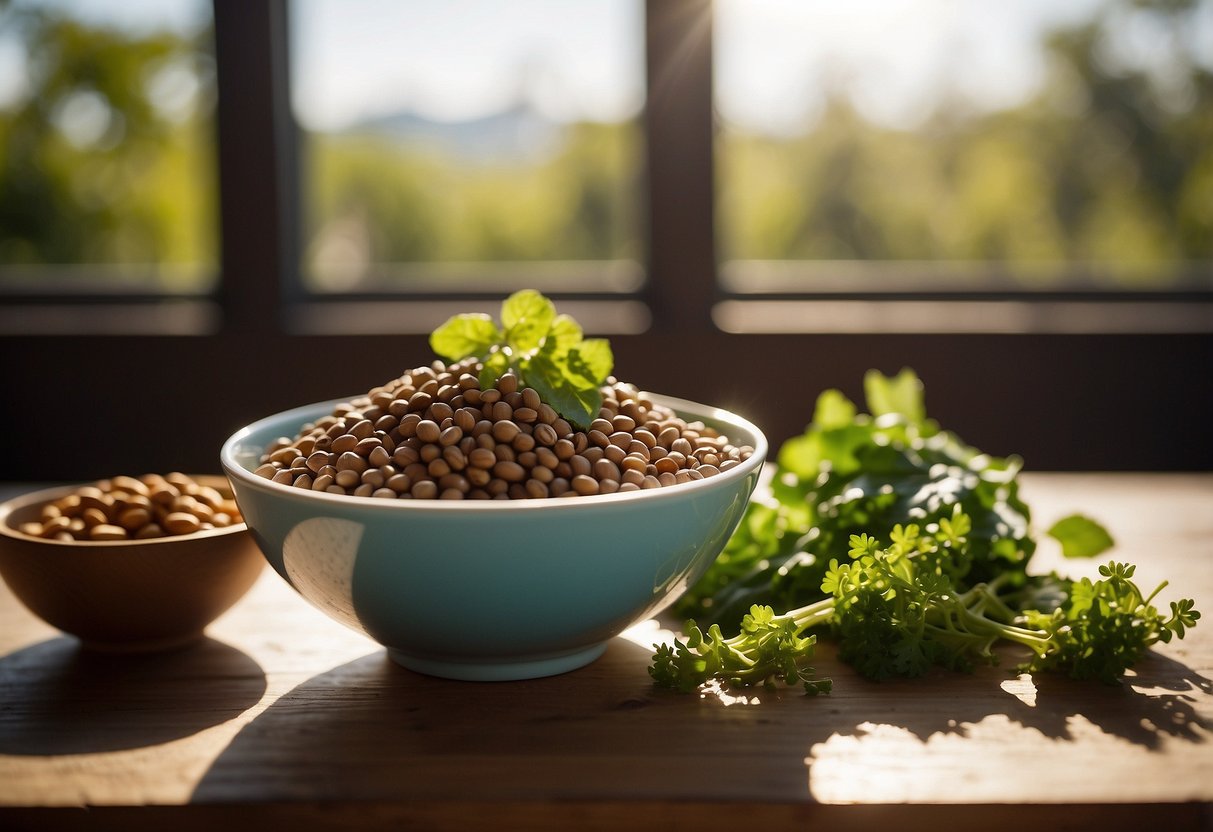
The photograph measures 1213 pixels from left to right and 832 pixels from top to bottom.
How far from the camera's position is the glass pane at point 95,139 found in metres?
4.12

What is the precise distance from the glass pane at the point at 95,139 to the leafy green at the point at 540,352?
2905 millimetres

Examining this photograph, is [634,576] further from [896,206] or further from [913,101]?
[896,206]

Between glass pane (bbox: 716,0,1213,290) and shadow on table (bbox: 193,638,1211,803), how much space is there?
5116 mm

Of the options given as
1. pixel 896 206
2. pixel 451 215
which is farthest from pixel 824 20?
pixel 451 215

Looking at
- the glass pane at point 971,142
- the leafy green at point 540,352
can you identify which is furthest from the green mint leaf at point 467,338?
the glass pane at point 971,142

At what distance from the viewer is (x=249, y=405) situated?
2336 mm

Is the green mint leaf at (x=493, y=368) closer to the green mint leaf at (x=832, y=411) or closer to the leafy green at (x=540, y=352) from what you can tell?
the leafy green at (x=540, y=352)

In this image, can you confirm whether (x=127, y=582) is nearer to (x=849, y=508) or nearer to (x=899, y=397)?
(x=849, y=508)

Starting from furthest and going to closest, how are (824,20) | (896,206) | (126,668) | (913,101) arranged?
(896,206)
(913,101)
(824,20)
(126,668)

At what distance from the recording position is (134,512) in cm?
84

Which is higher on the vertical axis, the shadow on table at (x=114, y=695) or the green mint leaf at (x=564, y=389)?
the green mint leaf at (x=564, y=389)

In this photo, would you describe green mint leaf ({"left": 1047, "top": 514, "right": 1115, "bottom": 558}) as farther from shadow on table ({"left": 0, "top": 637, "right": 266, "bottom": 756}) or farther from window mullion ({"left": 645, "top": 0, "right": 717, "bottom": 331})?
window mullion ({"left": 645, "top": 0, "right": 717, "bottom": 331})

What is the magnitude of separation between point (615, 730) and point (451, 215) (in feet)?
31.2

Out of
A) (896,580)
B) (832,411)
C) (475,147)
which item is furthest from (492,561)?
(475,147)
